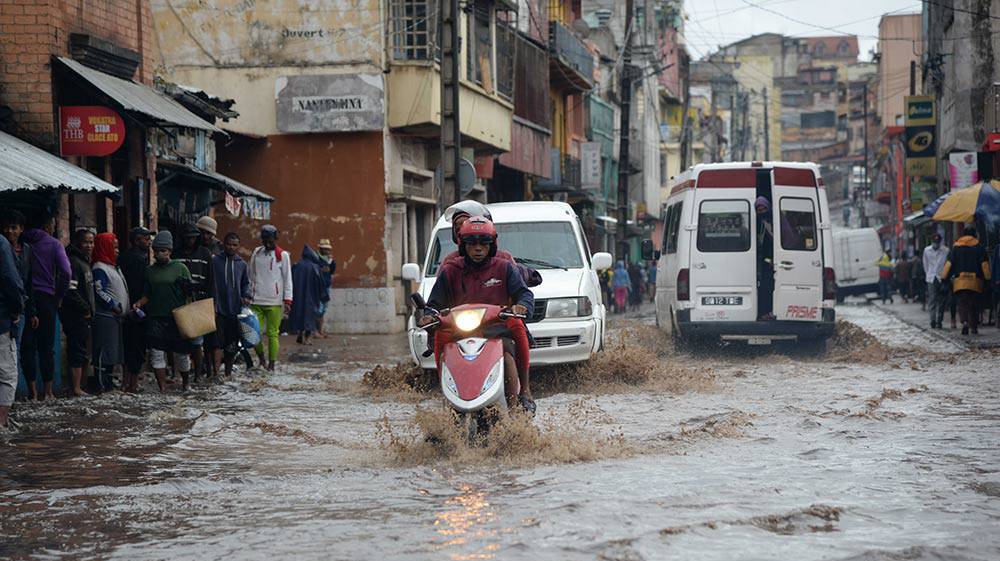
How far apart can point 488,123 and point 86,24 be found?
17842mm

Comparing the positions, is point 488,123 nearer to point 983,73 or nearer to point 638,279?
point 983,73

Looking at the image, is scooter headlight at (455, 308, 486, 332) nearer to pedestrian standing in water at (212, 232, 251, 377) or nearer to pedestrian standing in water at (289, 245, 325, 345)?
pedestrian standing in water at (212, 232, 251, 377)

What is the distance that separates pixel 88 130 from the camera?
1616 centimetres

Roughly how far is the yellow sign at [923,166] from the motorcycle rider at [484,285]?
38.2m

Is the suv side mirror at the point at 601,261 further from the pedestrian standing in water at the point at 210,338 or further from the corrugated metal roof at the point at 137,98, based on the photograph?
the corrugated metal roof at the point at 137,98

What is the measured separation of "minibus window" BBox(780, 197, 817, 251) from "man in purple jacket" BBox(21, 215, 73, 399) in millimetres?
9863

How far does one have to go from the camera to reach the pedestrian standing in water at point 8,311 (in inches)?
452

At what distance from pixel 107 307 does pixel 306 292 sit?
10837mm

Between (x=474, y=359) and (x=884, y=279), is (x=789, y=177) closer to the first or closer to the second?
(x=474, y=359)

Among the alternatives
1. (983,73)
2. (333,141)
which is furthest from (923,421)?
(983,73)

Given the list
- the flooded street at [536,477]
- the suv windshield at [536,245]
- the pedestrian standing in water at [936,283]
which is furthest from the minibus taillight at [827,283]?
the pedestrian standing in water at [936,283]

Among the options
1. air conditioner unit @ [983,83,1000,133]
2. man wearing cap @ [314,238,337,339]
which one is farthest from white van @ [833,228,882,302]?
man wearing cap @ [314,238,337,339]

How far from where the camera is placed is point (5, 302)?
11469mm

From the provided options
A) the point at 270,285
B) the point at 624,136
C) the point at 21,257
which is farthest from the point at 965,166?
the point at 21,257
